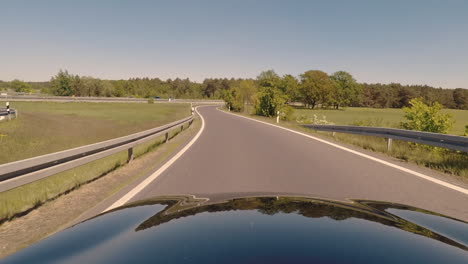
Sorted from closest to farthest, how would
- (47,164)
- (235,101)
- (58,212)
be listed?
(58,212)
(47,164)
(235,101)

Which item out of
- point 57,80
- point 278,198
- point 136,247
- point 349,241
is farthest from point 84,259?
point 57,80

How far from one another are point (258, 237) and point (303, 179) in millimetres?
5235

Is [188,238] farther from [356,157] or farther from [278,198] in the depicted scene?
[356,157]

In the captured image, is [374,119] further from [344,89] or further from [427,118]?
[344,89]

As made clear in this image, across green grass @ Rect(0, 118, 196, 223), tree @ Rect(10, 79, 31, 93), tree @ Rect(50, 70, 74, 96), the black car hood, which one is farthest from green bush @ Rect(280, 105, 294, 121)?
tree @ Rect(10, 79, 31, 93)

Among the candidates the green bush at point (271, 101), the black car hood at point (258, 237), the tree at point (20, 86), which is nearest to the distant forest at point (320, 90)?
the tree at point (20, 86)

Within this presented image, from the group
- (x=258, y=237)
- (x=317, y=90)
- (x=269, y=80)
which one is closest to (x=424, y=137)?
(x=258, y=237)

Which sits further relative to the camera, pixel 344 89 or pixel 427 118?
pixel 344 89

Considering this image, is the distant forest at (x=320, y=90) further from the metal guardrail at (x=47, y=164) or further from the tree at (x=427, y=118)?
the metal guardrail at (x=47, y=164)

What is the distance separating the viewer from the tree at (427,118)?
17.0 metres

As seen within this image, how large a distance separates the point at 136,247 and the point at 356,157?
9.69 meters

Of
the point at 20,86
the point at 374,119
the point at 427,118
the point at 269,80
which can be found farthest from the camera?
the point at 20,86

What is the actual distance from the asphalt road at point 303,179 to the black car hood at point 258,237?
58.1 inches

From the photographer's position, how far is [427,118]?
1750 centimetres
